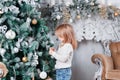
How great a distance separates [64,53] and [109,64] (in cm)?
95

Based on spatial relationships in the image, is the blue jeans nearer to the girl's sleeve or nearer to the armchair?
the girl's sleeve

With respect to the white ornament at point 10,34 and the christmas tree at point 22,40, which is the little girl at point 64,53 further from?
the white ornament at point 10,34

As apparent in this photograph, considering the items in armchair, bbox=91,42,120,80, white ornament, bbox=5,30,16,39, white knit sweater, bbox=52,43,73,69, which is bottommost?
armchair, bbox=91,42,120,80

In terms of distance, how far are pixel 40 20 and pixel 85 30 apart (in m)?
1.20

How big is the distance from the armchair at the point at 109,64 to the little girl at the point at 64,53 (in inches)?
27.4

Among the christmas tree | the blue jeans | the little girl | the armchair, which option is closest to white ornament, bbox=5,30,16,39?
the christmas tree

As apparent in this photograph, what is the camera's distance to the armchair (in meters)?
3.50

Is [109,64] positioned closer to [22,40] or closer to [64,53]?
[64,53]

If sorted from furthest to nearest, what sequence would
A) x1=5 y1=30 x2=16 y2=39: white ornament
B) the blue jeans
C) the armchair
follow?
the armchair, the blue jeans, x1=5 y1=30 x2=16 y2=39: white ornament

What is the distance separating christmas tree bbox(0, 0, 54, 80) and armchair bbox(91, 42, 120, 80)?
2.61ft

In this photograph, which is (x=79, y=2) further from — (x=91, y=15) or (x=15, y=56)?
(x=15, y=56)

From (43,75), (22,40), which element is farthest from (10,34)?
(43,75)

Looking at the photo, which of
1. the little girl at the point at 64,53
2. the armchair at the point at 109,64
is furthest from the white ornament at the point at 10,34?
the armchair at the point at 109,64

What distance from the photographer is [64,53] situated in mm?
2963
